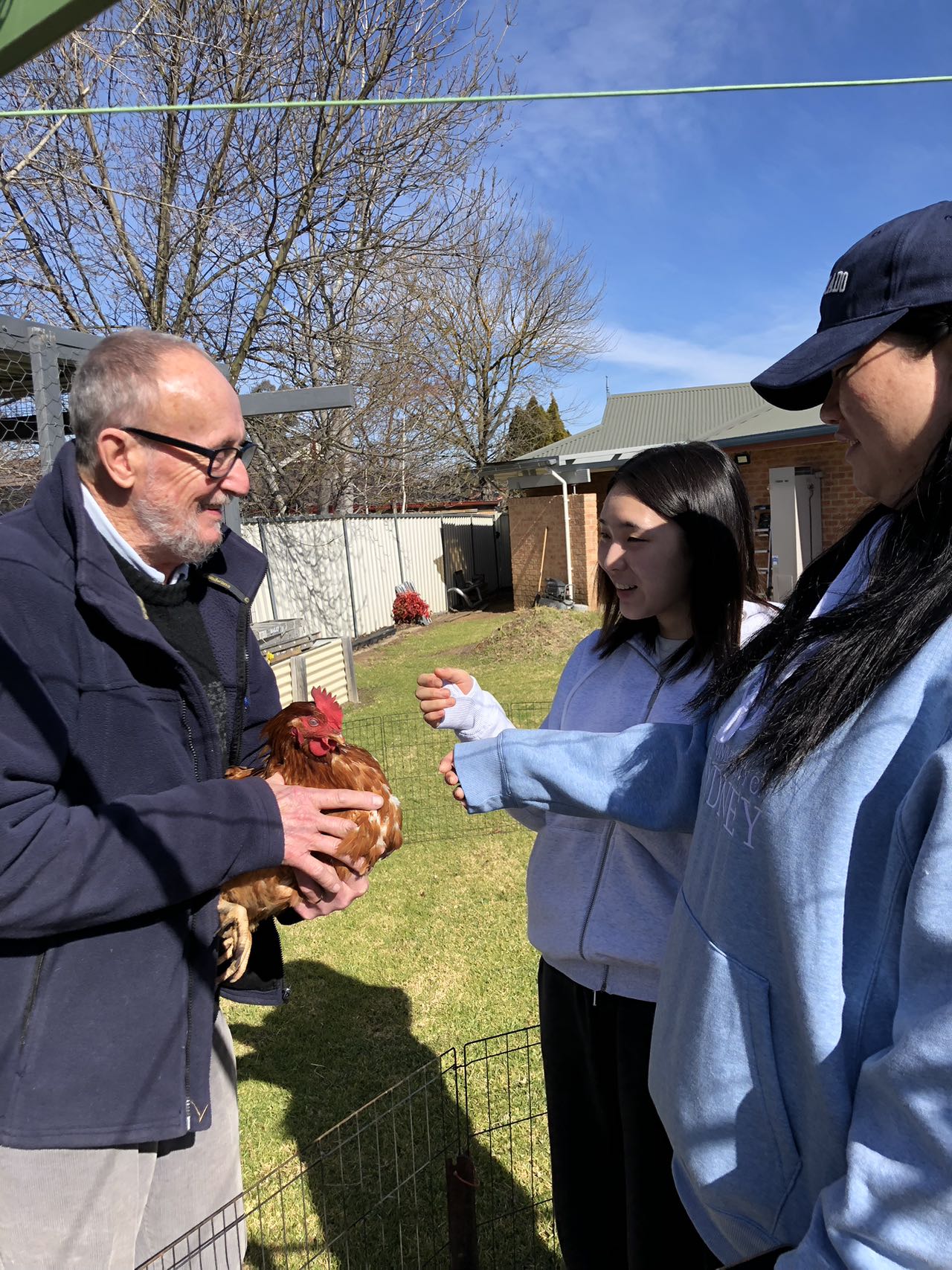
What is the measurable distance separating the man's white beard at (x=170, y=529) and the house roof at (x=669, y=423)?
1284 cm

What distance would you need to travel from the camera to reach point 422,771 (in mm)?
6410

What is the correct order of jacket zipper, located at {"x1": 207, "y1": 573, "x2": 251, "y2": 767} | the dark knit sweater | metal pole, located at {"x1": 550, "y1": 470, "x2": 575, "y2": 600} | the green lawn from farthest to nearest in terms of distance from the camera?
metal pole, located at {"x1": 550, "y1": 470, "x2": 575, "y2": 600}, the green lawn, jacket zipper, located at {"x1": 207, "y1": 573, "x2": 251, "y2": 767}, the dark knit sweater

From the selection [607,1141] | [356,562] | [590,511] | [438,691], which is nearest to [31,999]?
[438,691]

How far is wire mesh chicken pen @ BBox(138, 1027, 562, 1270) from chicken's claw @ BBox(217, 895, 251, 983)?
643mm

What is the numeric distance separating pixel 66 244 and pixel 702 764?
10161 mm

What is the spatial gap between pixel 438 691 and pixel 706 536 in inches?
31.3

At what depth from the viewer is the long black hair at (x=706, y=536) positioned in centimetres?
182

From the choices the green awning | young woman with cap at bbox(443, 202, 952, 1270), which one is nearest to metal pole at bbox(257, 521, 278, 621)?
the green awning

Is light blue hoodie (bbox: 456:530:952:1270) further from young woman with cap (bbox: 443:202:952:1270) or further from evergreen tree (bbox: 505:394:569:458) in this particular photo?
evergreen tree (bbox: 505:394:569:458)

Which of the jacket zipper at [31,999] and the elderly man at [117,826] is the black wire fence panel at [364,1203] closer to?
the elderly man at [117,826]

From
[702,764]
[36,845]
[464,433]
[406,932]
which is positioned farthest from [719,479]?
[464,433]

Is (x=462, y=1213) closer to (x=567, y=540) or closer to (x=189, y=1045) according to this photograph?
(x=189, y=1045)

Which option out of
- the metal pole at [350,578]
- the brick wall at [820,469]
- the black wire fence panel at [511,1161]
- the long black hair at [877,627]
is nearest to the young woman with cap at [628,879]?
the black wire fence panel at [511,1161]

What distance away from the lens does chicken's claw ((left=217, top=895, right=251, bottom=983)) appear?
185cm
